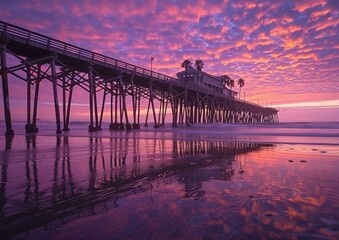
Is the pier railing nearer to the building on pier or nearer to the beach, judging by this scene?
the beach

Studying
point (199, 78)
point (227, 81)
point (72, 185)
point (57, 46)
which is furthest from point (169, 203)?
point (227, 81)

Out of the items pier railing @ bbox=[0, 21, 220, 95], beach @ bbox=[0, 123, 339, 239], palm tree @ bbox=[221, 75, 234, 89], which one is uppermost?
palm tree @ bbox=[221, 75, 234, 89]

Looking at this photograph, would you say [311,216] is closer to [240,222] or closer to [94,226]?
[240,222]

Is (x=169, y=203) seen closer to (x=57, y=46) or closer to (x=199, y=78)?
(x=57, y=46)

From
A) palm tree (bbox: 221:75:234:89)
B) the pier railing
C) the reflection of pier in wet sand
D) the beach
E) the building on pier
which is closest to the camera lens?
the beach

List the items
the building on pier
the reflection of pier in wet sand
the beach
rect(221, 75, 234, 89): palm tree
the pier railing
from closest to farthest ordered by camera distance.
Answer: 1. the beach
2. the reflection of pier in wet sand
3. the pier railing
4. the building on pier
5. rect(221, 75, 234, 89): palm tree

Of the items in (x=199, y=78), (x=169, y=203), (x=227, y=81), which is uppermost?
(x=227, y=81)

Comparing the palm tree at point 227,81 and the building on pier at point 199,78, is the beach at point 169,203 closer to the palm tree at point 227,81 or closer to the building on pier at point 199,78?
the building on pier at point 199,78

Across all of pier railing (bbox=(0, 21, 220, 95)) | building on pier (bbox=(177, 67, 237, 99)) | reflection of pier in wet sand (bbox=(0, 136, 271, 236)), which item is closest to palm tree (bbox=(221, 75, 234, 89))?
building on pier (bbox=(177, 67, 237, 99))

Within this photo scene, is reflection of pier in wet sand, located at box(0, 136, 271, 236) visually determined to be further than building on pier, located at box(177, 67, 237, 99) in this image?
No

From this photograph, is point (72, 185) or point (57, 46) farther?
point (57, 46)

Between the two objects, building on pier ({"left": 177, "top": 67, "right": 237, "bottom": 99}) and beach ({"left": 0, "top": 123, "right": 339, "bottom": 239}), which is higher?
building on pier ({"left": 177, "top": 67, "right": 237, "bottom": 99})

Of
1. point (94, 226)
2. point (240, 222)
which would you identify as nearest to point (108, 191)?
point (94, 226)

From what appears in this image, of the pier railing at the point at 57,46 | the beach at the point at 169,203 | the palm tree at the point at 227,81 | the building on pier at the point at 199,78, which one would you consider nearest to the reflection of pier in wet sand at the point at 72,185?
the beach at the point at 169,203
